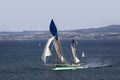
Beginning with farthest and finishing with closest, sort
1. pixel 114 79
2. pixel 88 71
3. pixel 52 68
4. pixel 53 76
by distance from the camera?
pixel 52 68, pixel 88 71, pixel 53 76, pixel 114 79

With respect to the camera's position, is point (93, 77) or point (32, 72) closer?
point (93, 77)

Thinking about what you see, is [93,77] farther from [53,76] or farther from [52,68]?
[52,68]

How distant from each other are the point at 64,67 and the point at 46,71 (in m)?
4.59

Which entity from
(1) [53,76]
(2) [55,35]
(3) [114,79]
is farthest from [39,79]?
(2) [55,35]

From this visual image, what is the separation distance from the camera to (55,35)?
Answer: 125 m

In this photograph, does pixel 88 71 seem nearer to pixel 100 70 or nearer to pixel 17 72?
pixel 100 70

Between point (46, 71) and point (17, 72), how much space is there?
686 cm

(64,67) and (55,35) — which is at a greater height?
(55,35)

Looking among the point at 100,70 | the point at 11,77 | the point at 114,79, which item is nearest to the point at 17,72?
the point at 11,77

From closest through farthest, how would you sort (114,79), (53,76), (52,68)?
(114,79), (53,76), (52,68)

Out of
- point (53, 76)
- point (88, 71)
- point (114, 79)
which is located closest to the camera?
point (114, 79)

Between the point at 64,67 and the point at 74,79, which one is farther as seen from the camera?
the point at 64,67

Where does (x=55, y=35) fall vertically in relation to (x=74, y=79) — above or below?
above

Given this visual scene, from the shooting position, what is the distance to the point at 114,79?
334 feet
